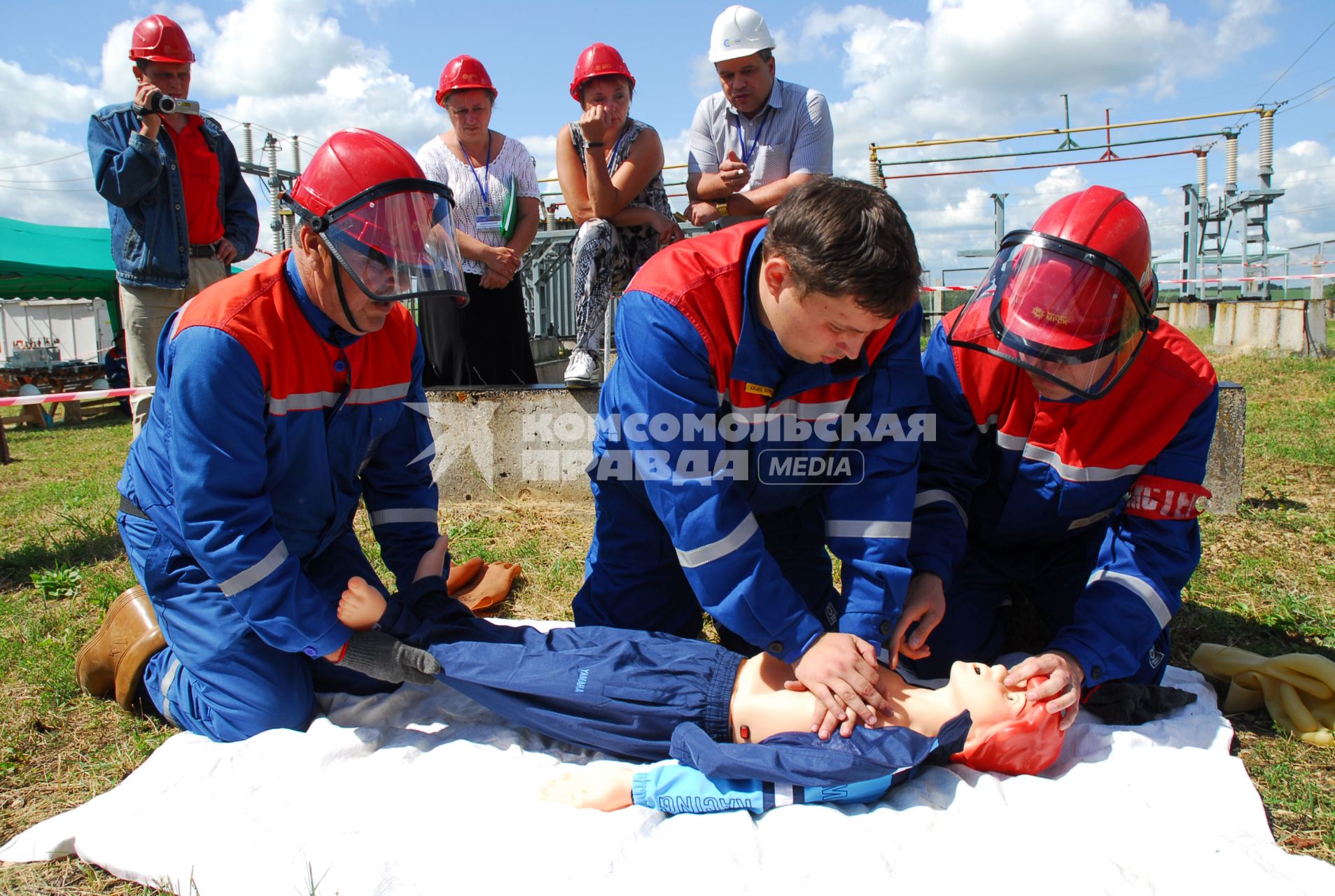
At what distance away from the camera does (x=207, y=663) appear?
246 cm

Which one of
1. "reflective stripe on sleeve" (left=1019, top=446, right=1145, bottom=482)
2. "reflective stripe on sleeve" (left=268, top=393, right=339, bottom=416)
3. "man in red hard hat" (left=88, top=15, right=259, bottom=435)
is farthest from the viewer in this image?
"man in red hard hat" (left=88, top=15, right=259, bottom=435)

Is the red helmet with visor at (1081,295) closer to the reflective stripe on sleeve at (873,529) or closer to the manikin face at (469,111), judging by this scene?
the reflective stripe on sleeve at (873,529)

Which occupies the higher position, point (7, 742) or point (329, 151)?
point (329, 151)

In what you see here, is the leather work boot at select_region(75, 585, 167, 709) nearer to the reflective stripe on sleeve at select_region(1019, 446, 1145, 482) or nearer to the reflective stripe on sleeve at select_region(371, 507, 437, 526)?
the reflective stripe on sleeve at select_region(371, 507, 437, 526)

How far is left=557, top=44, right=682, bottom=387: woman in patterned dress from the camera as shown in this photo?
4266 millimetres

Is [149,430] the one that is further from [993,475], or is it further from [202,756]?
[993,475]

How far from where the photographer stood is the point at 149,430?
256 centimetres

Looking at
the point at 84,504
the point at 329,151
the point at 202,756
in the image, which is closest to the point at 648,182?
the point at 329,151

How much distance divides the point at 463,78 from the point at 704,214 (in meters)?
1.50

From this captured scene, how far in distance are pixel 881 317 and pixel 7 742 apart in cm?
274

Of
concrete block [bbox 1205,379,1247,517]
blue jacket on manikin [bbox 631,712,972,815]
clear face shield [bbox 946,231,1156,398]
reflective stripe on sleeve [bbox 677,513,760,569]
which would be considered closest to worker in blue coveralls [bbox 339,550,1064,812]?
blue jacket on manikin [bbox 631,712,972,815]

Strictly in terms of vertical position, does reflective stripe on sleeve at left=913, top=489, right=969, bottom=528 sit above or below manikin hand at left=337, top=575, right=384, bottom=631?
above

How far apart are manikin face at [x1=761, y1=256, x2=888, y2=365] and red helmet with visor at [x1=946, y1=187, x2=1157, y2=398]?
1.43ft

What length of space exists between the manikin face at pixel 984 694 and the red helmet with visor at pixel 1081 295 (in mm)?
787
